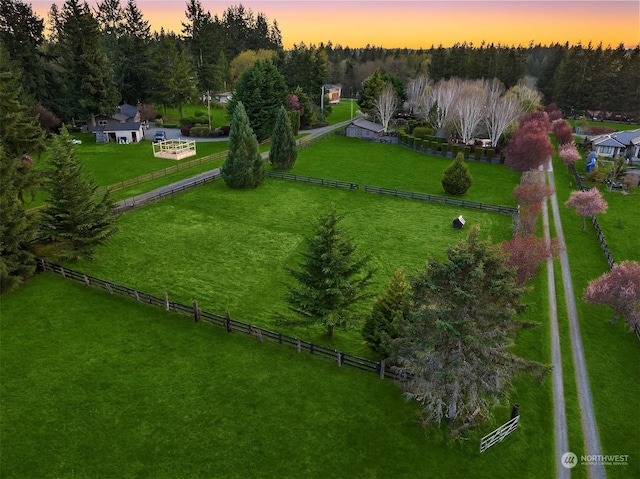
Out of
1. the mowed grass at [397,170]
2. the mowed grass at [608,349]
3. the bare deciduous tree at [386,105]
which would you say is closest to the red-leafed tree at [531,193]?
the mowed grass at [397,170]

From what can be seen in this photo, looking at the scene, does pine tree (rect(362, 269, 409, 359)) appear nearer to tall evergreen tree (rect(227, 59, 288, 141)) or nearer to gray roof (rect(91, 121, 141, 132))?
tall evergreen tree (rect(227, 59, 288, 141))

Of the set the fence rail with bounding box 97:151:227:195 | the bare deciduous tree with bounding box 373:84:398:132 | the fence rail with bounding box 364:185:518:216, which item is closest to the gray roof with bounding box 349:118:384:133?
the bare deciduous tree with bounding box 373:84:398:132

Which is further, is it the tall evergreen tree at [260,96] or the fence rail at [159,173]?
the tall evergreen tree at [260,96]

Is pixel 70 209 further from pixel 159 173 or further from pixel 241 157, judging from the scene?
pixel 159 173

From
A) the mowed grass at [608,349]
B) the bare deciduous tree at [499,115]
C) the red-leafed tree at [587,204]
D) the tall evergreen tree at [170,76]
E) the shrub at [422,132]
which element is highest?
the tall evergreen tree at [170,76]

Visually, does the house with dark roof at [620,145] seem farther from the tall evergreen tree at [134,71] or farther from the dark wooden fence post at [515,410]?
the tall evergreen tree at [134,71]

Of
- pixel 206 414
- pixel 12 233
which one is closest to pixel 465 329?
pixel 206 414
